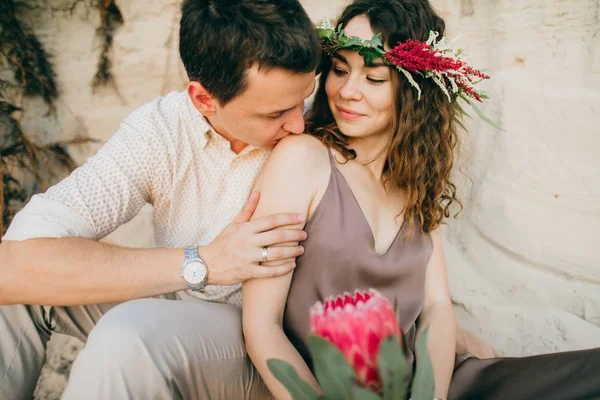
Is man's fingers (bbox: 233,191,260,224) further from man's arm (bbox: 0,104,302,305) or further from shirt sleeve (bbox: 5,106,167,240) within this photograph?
shirt sleeve (bbox: 5,106,167,240)

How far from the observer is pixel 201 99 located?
6.39ft

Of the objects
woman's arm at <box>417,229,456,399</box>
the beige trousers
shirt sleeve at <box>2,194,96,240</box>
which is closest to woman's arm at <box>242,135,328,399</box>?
the beige trousers

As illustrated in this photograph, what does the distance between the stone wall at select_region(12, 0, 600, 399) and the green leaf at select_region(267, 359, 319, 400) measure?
6.23 ft

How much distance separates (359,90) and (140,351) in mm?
1167

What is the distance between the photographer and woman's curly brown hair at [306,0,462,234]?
190 centimetres

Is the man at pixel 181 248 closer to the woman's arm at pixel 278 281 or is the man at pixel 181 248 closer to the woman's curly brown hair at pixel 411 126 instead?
the woman's arm at pixel 278 281

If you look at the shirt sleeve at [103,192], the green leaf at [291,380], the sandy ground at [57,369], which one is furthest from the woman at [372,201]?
the sandy ground at [57,369]

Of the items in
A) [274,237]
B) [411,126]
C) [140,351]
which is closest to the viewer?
[140,351]

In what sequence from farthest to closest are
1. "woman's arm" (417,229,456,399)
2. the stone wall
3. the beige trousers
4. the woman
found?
the stone wall, "woman's arm" (417,229,456,399), the woman, the beige trousers

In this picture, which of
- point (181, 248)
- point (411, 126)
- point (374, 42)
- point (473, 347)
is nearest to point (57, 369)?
point (181, 248)

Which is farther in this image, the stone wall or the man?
the stone wall

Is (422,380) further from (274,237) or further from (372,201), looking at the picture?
(372,201)

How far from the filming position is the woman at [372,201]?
1.76 m

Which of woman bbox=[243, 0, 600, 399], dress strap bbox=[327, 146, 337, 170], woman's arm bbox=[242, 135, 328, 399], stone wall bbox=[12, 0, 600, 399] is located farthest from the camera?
stone wall bbox=[12, 0, 600, 399]
